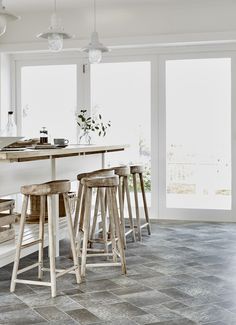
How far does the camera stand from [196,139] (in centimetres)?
671

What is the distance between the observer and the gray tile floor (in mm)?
3139

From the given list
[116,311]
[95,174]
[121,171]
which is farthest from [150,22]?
[116,311]

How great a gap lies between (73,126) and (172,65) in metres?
1.58

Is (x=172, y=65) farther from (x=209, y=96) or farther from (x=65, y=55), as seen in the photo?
(x=65, y=55)

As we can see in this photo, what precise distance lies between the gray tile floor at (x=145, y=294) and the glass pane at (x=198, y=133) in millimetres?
1690

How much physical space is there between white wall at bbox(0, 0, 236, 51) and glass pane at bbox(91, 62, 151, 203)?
21.2 inches

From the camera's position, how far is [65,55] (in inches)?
276

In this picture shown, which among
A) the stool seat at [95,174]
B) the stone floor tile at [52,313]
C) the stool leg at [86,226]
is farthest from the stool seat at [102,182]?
the stone floor tile at [52,313]

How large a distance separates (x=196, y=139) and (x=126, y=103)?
106 centimetres

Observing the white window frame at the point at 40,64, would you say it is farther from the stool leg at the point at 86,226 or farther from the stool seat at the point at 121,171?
the stool leg at the point at 86,226

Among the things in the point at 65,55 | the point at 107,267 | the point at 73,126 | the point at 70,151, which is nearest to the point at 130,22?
the point at 65,55

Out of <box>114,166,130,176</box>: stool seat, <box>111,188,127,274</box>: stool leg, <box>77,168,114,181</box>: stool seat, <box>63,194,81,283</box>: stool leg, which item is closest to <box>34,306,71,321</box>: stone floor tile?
<box>63,194,81,283</box>: stool leg

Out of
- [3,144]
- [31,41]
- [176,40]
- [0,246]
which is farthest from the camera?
[31,41]

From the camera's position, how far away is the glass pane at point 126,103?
6.87 m
